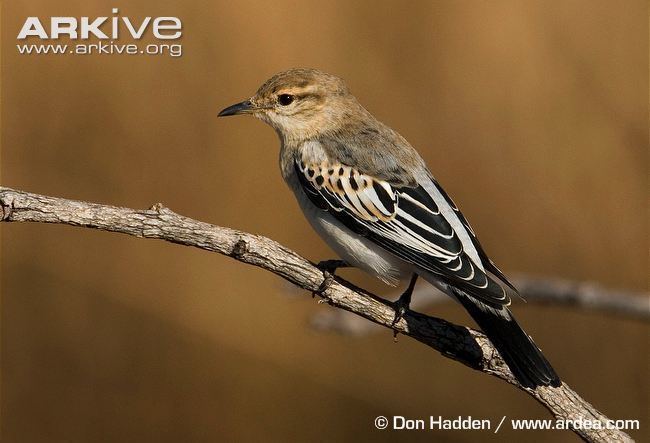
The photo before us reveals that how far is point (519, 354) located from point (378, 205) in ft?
3.92

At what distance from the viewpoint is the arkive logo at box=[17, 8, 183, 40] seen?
6883mm

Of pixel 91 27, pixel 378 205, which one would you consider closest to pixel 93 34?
pixel 91 27

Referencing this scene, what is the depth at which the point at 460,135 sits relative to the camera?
24.7 ft


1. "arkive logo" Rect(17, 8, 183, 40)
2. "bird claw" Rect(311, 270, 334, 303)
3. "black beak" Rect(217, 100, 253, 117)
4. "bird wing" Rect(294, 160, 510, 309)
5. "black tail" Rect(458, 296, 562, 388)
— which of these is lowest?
"black tail" Rect(458, 296, 562, 388)

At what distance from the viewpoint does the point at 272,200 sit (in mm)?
7617

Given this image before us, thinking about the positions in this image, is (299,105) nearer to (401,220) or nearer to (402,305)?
(401,220)

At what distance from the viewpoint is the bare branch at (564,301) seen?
5.59m

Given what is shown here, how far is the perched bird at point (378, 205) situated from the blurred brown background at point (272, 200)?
1.77m

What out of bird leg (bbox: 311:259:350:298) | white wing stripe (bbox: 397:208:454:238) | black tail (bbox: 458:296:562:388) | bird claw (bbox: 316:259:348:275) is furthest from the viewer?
white wing stripe (bbox: 397:208:454:238)

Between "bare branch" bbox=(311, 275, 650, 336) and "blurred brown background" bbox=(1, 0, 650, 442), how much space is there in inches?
62.2

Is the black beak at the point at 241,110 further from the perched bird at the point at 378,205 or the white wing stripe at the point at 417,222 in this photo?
the white wing stripe at the point at 417,222

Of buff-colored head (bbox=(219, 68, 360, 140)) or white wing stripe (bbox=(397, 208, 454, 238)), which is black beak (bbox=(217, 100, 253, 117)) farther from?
white wing stripe (bbox=(397, 208, 454, 238))

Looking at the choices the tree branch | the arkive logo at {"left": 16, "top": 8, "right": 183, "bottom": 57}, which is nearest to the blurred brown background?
the arkive logo at {"left": 16, "top": 8, "right": 183, "bottom": 57}

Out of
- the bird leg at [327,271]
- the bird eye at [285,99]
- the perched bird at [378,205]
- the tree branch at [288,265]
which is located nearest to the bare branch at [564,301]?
the perched bird at [378,205]
